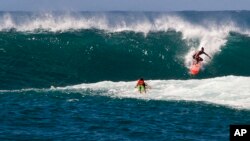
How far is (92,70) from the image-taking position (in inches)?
1590

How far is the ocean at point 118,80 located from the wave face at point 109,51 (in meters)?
0.07

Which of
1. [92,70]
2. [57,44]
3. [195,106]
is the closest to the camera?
[195,106]

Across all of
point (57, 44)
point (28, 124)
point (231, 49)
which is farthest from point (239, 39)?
point (28, 124)

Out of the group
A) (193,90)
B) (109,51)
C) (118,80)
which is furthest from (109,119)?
(109,51)

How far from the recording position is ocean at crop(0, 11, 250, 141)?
22281 mm

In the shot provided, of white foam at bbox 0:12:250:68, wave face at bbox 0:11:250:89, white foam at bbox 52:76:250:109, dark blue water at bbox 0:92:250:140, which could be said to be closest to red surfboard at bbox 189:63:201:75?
wave face at bbox 0:11:250:89

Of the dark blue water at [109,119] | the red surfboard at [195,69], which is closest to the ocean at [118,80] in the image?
the dark blue water at [109,119]

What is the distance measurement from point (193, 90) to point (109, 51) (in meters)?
14.8

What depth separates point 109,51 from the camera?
1773 inches

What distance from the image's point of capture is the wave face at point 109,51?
39.0 meters

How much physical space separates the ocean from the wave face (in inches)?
2.9

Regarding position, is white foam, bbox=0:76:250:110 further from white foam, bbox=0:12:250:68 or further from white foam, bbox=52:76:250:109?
white foam, bbox=0:12:250:68

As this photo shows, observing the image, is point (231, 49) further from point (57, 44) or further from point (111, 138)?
point (111, 138)

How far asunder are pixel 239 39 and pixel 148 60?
40.4 feet
